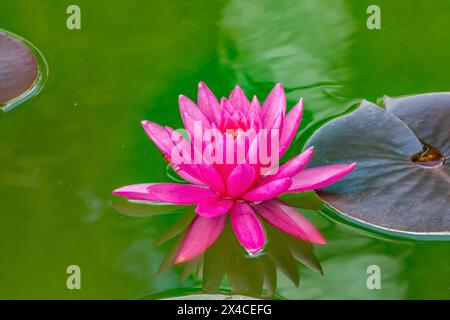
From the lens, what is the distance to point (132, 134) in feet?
5.59

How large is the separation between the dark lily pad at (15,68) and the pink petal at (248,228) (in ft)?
2.65

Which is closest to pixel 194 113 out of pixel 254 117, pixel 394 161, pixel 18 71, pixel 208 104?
pixel 208 104

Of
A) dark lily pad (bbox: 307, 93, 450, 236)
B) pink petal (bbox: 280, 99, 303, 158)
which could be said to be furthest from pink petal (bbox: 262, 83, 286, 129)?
dark lily pad (bbox: 307, 93, 450, 236)

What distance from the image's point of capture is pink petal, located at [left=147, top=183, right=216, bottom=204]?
55.2 inches

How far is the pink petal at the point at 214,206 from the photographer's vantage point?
54.1 inches

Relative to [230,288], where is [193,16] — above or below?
above

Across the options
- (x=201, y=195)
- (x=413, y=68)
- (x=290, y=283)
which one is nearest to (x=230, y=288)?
(x=290, y=283)

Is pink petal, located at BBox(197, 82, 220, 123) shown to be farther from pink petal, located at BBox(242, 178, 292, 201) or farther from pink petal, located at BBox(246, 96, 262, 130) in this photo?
pink petal, located at BBox(242, 178, 292, 201)

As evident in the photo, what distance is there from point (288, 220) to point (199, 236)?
0.66 feet

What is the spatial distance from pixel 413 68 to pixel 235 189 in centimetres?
82

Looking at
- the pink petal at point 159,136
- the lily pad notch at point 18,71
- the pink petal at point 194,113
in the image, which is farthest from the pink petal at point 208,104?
the lily pad notch at point 18,71

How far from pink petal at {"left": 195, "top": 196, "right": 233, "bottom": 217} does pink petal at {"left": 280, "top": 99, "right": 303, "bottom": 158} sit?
7.6 inches

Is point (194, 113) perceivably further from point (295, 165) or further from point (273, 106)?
point (295, 165)
